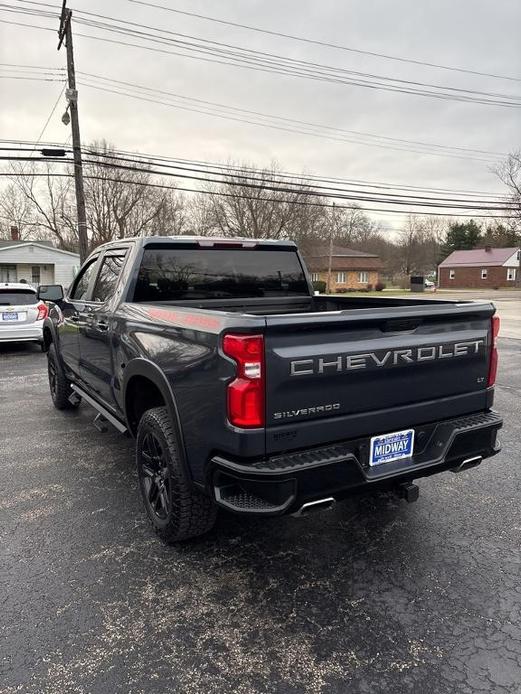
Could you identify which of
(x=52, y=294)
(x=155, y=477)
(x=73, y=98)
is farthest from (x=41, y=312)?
(x=73, y=98)

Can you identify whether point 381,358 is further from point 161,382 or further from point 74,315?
point 74,315

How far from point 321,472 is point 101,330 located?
7.95ft

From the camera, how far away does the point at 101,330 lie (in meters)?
4.05

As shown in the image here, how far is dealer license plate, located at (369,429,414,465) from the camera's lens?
264cm

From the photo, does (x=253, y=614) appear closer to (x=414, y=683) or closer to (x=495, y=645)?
(x=414, y=683)

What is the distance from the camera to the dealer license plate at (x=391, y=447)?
8.67 ft

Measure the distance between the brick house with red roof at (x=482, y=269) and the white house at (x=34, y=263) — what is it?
49.9 metres

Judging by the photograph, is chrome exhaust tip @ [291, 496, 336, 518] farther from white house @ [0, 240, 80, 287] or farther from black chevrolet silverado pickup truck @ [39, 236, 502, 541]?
white house @ [0, 240, 80, 287]

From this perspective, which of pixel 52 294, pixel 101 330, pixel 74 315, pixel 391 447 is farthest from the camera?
pixel 52 294

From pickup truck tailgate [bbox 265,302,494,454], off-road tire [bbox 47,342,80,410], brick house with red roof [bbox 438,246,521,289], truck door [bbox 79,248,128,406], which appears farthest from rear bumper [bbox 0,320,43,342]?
brick house with red roof [bbox 438,246,521,289]

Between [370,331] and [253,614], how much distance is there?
5.09 ft

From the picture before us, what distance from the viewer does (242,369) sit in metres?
2.29

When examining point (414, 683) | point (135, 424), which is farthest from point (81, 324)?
point (414, 683)

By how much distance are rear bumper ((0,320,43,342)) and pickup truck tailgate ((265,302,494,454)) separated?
9.52 metres
